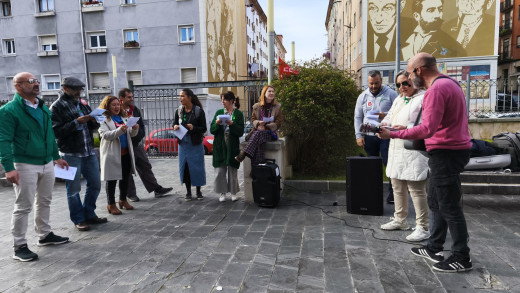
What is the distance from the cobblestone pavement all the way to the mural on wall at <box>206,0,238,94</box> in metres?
19.8

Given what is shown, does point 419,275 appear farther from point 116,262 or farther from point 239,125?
point 239,125

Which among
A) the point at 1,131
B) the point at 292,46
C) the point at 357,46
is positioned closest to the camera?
the point at 1,131

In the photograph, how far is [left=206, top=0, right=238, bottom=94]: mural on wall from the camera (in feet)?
79.6

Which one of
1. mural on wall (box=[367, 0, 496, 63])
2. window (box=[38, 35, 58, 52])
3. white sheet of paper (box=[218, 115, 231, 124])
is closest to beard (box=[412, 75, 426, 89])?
white sheet of paper (box=[218, 115, 231, 124])

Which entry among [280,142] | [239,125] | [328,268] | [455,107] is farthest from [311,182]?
[455,107]

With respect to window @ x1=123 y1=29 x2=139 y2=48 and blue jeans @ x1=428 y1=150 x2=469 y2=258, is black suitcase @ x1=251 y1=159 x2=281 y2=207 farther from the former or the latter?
window @ x1=123 y1=29 x2=139 y2=48

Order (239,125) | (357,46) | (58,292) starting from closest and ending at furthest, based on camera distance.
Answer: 1. (58,292)
2. (239,125)
3. (357,46)

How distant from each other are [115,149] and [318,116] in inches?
153

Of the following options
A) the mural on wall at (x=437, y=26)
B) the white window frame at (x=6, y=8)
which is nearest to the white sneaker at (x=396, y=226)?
the mural on wall at (x=437, y=26)

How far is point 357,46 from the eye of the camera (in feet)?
99.6

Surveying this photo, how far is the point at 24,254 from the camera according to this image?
385cm

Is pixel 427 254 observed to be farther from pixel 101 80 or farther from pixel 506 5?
pixel 506 5

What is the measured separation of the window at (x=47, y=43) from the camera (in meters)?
24.5

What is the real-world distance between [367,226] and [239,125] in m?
2.79
